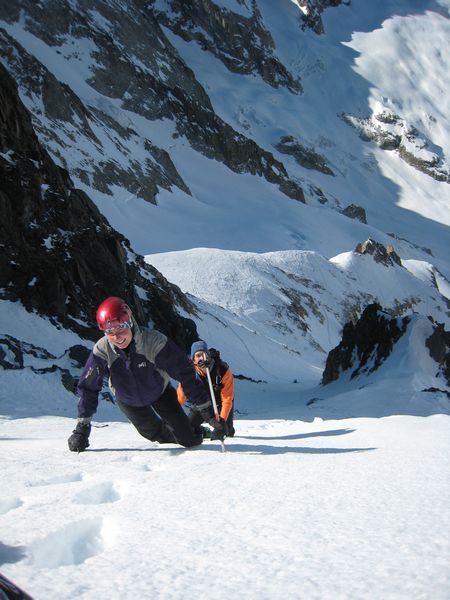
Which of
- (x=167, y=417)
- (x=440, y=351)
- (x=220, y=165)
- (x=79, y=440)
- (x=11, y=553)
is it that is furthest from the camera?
(x=220, y=165)

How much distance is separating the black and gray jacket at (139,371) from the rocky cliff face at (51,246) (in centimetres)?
1172

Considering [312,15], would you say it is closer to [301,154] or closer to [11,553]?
[301,154]

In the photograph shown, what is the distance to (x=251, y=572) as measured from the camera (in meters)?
1.91

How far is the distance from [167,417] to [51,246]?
1461 cm

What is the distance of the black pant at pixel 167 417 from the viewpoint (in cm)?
528

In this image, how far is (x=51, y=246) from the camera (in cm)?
1864

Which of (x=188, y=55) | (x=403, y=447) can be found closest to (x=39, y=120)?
(x=403, y=447)

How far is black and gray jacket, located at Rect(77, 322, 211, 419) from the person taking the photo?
4.92 meters

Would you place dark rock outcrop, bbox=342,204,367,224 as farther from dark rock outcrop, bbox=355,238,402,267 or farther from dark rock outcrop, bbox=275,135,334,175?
dark rock outcrop, bbox=355,238,402,267

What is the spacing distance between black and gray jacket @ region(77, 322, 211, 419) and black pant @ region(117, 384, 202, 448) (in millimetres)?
103

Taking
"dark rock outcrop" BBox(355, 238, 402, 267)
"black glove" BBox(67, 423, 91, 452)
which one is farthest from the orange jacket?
"dark rock outcrop" BBox(355, 238, 402, 267)

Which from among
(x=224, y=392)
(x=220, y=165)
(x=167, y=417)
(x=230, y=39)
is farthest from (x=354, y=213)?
(x=167, y=417)

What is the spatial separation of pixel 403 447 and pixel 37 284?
13.8 meters

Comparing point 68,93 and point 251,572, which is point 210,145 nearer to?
point 68,93
